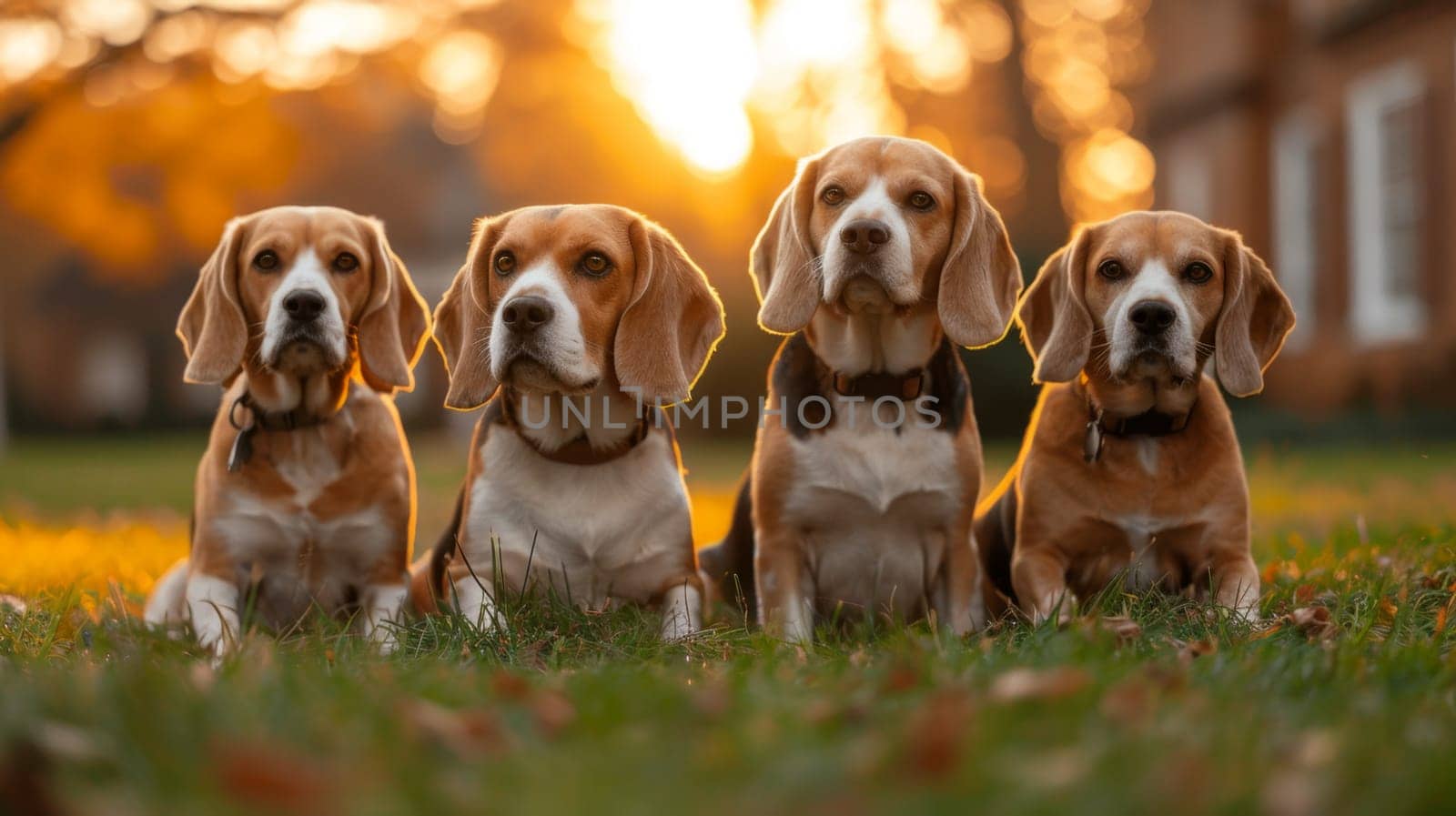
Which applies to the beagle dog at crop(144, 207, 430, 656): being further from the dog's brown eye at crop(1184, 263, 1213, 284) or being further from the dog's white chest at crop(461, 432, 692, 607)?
the dog's brown eye at crop(1184, 263, 1213, 284)

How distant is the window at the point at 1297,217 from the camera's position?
17422 mm

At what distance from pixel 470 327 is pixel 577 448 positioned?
57 cm

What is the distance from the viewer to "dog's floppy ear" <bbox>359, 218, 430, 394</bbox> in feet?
15.3

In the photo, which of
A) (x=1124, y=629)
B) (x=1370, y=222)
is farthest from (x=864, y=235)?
(x=1370, y=222)

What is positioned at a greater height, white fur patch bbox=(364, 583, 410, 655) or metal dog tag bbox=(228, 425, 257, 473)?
metal dog tag bbox=(228, 425, 257, 473)

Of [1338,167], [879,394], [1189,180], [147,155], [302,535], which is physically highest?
[147,155]

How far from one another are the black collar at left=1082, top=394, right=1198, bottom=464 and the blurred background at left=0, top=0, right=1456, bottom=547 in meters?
9.16

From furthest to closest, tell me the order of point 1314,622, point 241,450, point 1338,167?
point 1338,167, point 241,450, point 1314,622

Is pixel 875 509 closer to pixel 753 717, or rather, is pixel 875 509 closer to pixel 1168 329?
pixel 1168 329

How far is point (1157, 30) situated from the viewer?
21.9m

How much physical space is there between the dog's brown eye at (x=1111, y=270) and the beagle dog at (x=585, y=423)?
1.41 meters

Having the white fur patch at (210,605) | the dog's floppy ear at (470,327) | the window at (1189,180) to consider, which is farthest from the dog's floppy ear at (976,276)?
the window at (1189,180)

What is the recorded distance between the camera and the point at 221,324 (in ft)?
15.2

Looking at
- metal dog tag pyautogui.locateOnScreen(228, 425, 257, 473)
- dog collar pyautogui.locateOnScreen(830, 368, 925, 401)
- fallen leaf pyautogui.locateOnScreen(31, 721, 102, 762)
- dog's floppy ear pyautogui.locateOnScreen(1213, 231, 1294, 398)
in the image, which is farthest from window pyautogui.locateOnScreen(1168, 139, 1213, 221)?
fallen leaf pyautogui.locateOnScreen(31, 721, 102, 762)
